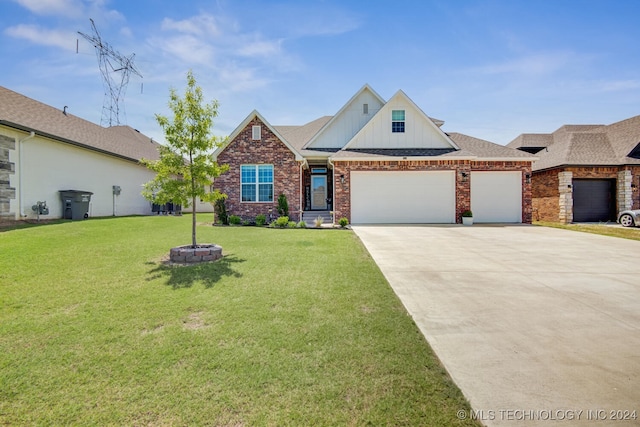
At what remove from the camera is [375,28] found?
9.82 metres

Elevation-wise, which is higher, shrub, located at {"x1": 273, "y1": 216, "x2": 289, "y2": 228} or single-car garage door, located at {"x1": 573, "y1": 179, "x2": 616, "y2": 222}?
single-car garage door, located at {"x1": 573, "y1": 179, "x2": 616, "y2": 222}

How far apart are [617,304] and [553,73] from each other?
434 inches

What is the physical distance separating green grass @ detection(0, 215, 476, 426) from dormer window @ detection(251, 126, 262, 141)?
10819 mm

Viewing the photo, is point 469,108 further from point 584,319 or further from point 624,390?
point 624,390

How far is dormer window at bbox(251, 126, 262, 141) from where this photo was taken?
1575cm

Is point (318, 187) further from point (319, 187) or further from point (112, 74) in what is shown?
point (112, 74)

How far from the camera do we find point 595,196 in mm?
17062

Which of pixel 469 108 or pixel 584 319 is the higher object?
pixel 469 108

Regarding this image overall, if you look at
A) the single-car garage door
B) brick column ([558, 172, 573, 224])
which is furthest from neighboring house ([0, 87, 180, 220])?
the single-car garage door

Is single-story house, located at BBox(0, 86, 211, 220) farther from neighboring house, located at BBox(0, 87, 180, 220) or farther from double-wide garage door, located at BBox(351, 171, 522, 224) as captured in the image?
double-wide garage door, located at BBox(351, 171, 522, 224)

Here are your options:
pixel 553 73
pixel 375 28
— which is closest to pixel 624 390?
pixel 375 28

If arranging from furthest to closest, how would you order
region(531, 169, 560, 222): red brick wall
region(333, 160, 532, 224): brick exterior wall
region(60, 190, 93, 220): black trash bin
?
1. region(531, 169, 560, 222): red brick wall
2. region(333, 160, 532, 224): brick exterior wall
3. region(60, 190, 93, 220): black trash bin

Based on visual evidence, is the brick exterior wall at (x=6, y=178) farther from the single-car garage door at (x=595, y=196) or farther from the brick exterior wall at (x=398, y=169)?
the single-car garage door at (x=595, y=196)

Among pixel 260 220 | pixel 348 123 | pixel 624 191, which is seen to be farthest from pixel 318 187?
pixel 624 191
